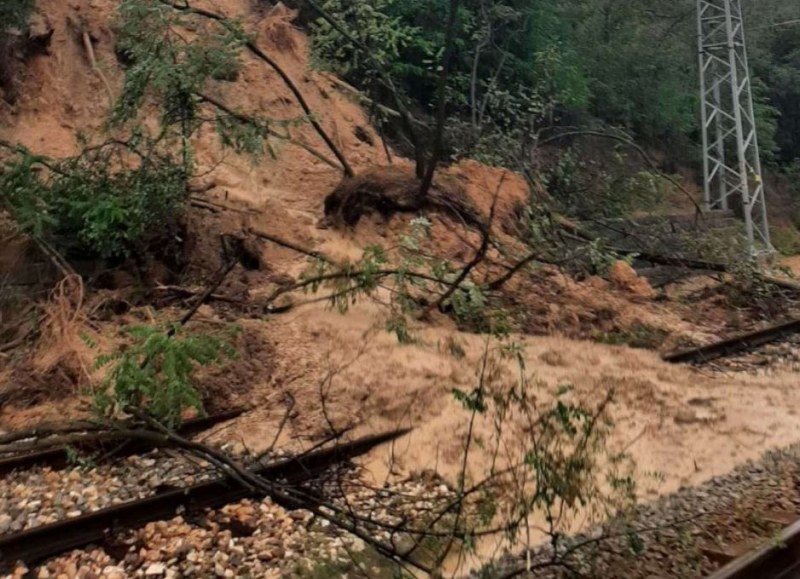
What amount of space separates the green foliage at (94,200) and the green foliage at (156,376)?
2788 millimetres

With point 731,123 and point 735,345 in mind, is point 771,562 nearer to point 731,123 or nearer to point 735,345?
point 735,345

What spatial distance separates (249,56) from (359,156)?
10.3 feet

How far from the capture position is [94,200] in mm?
9672

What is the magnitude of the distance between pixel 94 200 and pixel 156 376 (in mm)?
3704

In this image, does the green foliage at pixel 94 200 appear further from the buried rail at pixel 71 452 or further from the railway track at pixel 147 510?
the railway track at pixel 147 510

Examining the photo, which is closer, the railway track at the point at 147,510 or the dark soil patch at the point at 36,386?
the railway track at the point at 147,510

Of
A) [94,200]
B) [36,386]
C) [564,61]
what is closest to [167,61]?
[94,200]

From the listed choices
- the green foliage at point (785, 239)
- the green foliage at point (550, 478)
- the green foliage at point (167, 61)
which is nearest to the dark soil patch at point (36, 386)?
the green foliage at point (167, 61)

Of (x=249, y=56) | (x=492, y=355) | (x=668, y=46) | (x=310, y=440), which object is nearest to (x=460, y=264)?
(x=492, y=355)

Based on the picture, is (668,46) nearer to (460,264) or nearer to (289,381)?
(460,264)

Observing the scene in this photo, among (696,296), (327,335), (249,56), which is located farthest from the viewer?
(249,56)

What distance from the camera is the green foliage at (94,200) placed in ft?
30.6

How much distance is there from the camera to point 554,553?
16.6 feet

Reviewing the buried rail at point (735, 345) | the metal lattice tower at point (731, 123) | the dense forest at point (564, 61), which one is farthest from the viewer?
the metal lattice tower at point (731, 123)
